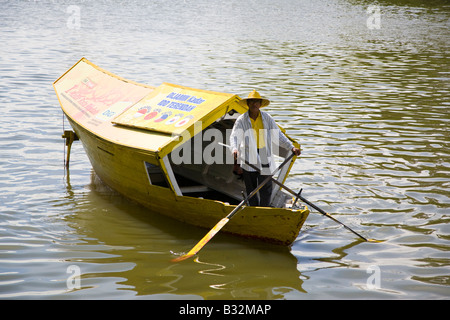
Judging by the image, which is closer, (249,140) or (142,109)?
(249,140)

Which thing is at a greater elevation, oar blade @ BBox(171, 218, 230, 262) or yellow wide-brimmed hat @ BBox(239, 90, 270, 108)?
yellow wide-brimmed hat @ BBox(239, 90, 270, 108)

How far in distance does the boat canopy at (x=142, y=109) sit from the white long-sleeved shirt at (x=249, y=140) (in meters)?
0.52

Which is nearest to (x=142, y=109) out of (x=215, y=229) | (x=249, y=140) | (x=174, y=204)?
(x=174, y=204)

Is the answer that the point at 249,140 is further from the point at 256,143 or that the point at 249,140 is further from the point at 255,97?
the point at 255,97

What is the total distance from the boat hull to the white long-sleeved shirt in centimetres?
71

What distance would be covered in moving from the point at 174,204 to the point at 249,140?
1608 mm

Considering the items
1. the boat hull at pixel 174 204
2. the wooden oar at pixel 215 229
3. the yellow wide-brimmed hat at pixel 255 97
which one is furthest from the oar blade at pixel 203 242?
the yellow wide-brimmed hat at pixel 255 97

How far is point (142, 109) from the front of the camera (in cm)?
1021

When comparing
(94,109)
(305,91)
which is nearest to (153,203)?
(94,109)

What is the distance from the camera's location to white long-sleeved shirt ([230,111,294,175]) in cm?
839

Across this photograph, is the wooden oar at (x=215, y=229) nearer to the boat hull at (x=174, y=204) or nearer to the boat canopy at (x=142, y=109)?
the boat hull at (x=174, y=204)

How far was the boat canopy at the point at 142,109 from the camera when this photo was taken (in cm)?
880

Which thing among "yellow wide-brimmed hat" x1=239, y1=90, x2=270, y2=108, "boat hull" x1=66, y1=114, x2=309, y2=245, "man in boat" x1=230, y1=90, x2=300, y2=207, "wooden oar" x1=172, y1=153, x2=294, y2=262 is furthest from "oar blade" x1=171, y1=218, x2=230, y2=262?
"yellow wide-brimmed hat" x1=239, y1=90, x2=270, y2=108

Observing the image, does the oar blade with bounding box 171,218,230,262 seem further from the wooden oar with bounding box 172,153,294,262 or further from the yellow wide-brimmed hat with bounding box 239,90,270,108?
the yellow wide-brimmed hat with bounding box 239,90,270,108
